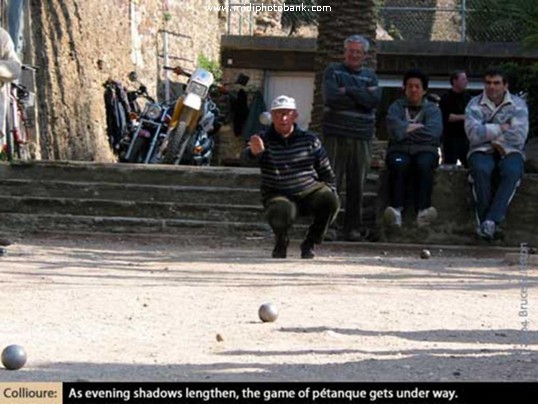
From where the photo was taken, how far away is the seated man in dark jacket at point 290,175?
13781 millimetres

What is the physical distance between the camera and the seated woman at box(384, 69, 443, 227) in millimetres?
15297

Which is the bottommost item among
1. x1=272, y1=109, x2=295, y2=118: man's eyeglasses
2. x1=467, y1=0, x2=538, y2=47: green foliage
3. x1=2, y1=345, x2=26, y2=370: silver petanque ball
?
x1=2, y1=345, x2=26, y2=370: silver petanque ball

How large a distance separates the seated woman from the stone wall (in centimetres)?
675

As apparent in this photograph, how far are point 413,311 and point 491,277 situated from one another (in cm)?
282

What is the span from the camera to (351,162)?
607 inches

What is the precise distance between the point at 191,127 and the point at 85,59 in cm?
260

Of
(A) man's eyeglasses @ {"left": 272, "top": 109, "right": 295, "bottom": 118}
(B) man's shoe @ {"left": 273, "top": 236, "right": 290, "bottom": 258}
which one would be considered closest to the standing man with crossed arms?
(A) man's eyeglasses @ {"left": 272, "top": 109, "right": 295, "bottom": 118}

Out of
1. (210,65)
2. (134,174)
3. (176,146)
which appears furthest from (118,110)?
(210,65)

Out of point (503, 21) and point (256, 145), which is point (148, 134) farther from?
point (256, 145)

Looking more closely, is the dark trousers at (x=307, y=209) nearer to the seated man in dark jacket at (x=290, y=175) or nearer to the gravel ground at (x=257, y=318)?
the seated man in dark jacket at (x=290, y=175)

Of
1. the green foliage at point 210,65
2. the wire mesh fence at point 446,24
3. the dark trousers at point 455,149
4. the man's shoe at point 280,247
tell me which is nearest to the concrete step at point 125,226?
the man's shoe at point 280,247

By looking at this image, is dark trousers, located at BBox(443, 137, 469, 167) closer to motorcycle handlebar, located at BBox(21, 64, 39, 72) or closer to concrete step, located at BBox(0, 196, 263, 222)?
concrete step, located at BBox(0, 196, 263, 222)

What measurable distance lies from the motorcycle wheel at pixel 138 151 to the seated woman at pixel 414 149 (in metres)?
6.82

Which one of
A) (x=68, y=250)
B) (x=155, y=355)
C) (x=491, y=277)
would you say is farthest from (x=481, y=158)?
(x=155, y=355)
